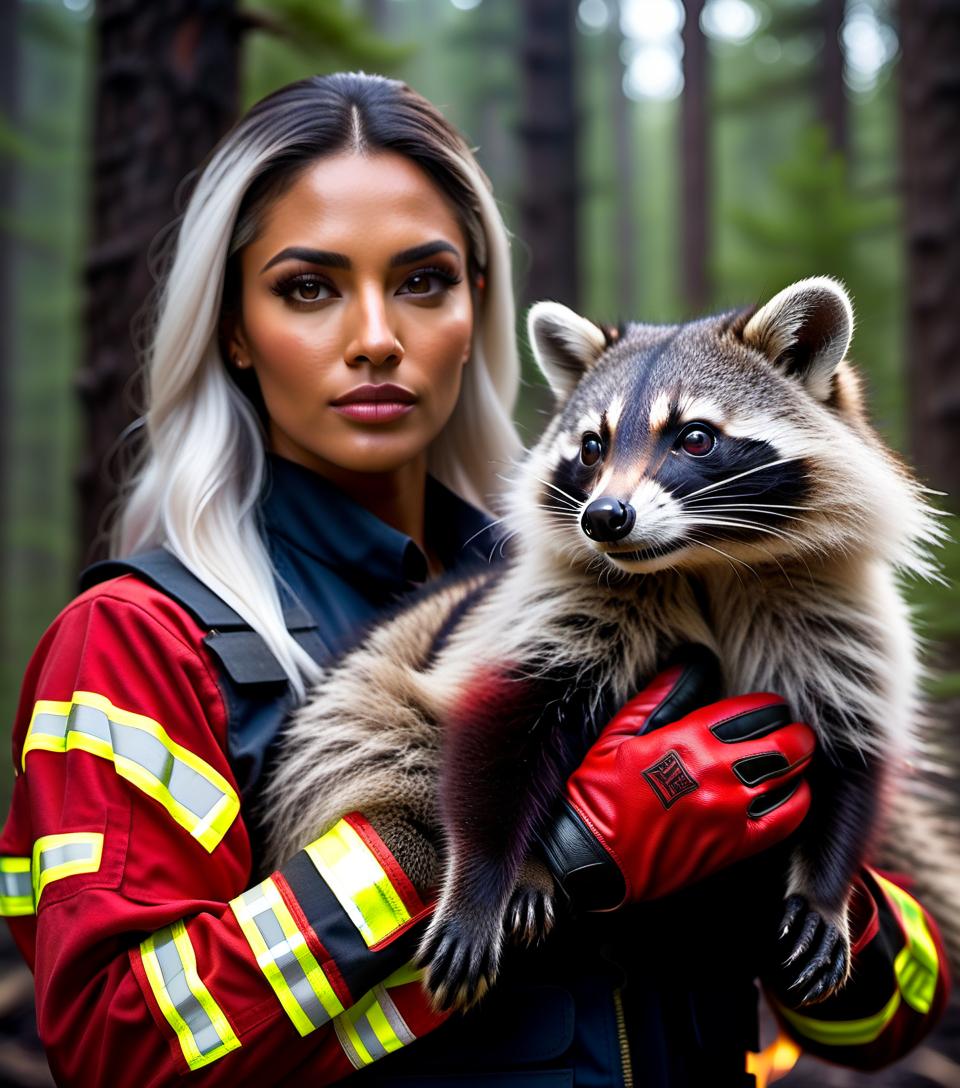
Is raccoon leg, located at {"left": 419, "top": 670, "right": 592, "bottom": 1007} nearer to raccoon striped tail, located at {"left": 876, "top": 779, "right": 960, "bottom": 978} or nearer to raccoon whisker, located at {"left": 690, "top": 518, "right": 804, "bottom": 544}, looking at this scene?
raccoon whisker, located at {"left": 690, "top": 518, "right": 804, "bottom": 544}

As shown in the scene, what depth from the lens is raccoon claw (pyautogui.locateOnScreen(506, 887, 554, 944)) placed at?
1853mm

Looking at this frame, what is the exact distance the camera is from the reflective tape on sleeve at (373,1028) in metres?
1.73

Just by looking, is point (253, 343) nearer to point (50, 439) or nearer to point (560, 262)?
point (560, 262)

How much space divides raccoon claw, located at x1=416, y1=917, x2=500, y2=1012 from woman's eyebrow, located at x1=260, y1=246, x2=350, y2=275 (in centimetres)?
125

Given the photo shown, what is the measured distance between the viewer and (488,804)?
6.44ft

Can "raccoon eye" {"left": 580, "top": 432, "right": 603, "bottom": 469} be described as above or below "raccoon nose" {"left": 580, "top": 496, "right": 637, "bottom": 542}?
above

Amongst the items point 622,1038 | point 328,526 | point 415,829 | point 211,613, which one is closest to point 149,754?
point 211,613

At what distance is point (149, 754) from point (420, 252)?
1.12 metres

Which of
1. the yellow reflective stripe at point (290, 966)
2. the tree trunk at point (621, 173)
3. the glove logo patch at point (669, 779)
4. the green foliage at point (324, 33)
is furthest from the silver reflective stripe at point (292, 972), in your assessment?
the tree trunk at point (621, 173)

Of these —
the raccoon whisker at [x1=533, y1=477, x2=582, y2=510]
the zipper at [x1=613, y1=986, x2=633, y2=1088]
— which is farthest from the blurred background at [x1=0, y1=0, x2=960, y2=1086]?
the zipper at [x1=613, y1=986, x2=633, y2=1088]

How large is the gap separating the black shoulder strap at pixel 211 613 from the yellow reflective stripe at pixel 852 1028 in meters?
1.30

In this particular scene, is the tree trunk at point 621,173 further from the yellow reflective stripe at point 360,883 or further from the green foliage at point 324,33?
the yellow reflective stripe at point 360,883

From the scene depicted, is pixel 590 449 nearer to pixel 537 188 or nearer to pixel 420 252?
pixel 420 252

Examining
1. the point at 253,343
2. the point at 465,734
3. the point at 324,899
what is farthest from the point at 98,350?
the point at 324,899
